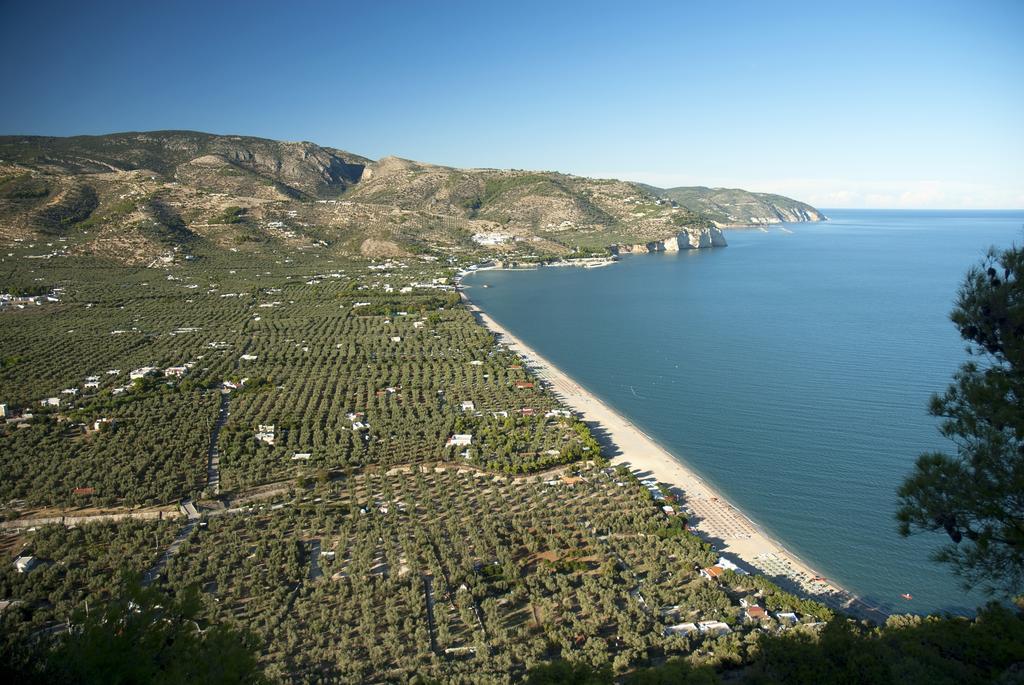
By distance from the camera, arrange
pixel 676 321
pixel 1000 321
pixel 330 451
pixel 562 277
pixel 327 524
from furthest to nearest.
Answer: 1. pixel 562 277
2. pixel 676 321
3. pixel 330 451
4. pixel 327 524
5. pixel 1000 321

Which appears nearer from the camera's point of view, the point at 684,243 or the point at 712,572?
the point at 712,572

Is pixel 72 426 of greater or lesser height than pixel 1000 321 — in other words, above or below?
below

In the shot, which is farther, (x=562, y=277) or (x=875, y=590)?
(x=562, y=277)

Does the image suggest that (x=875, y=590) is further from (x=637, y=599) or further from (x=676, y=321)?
(x=676, y=321)

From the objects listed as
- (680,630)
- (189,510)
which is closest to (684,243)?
(189,510)

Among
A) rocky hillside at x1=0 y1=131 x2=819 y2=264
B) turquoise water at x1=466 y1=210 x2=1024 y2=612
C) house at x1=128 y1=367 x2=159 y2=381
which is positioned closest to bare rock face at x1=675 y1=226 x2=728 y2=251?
rocky hillside at x1=0 y1=131 x2=819 y2=264

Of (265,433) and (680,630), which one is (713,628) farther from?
(265,433)

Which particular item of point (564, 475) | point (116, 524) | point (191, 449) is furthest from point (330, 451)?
point (564, 475)
